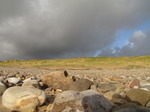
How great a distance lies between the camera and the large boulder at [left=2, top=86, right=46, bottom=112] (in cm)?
353

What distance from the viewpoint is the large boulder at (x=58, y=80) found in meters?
6.49

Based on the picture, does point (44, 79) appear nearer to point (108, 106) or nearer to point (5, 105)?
point (5, 105)

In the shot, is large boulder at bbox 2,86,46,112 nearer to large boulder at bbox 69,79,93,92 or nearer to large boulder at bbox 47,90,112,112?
large boulder at bbox 47,90,112,112

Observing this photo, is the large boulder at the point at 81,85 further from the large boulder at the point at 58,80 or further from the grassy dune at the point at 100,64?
the grassy dune at the point at 100,64

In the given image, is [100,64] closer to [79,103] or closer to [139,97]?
[139,97]

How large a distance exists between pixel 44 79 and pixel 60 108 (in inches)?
156

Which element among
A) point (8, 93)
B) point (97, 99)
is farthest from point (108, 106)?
point (8, 93)

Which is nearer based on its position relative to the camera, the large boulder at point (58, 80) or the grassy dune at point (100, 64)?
the large boulder at point (58, 80)

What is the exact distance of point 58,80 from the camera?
259 inches

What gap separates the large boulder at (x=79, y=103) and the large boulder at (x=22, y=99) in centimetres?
80

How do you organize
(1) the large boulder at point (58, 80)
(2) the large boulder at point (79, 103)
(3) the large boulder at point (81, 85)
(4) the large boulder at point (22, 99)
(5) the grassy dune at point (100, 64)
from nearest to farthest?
(2) the large boulder at point (79, 103)
(4) the large boulder at point (22, 99)
(3) the large boulder at point (81, 85)
(1) the large boulder at point (58, 80)
(5) the grassy dune at point (100, 64)

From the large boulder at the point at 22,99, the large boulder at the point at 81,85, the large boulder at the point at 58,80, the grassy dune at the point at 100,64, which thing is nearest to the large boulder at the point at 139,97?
the large boulder at the point at 81,85

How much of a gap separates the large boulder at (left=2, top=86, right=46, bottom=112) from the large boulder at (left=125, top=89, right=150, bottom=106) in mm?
2184

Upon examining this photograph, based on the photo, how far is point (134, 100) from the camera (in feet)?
13.1
